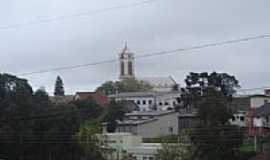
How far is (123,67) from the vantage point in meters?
72.5

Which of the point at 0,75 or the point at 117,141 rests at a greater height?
the point at 0,75

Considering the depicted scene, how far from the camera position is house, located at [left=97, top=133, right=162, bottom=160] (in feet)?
84.8

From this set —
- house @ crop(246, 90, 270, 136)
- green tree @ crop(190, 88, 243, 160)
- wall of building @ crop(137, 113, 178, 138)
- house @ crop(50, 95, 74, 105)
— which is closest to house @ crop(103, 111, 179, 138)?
wall of building @ crop(137, 113, 178, 138)

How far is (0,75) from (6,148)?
3.82 meters

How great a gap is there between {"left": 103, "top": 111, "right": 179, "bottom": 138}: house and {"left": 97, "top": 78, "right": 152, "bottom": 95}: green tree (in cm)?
2447

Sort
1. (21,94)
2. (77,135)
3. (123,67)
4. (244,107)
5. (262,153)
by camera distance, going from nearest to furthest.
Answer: (262,153)
(77,135)
(21,94)
(244,107)
(123,67)

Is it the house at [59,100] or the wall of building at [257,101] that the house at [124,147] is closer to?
the house at [59,100]

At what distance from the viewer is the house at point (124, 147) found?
25859mm

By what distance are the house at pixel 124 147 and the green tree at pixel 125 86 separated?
34780mm

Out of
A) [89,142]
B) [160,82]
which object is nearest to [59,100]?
[89,142]

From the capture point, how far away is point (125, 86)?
67.4m

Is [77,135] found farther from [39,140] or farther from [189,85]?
[189,85]

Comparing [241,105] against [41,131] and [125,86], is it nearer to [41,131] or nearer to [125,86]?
[41,131]

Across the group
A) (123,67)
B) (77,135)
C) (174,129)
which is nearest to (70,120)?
(77,135)
